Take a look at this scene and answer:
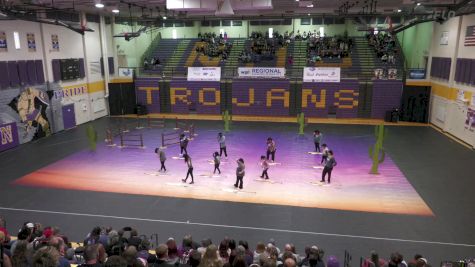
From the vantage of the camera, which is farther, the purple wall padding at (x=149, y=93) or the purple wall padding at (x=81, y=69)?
the purple wall padding at (x=149, y=93)

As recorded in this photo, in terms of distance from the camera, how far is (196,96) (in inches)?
1225

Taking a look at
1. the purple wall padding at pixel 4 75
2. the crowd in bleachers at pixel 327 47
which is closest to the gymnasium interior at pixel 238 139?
the purple wall padding at pixel 4 75

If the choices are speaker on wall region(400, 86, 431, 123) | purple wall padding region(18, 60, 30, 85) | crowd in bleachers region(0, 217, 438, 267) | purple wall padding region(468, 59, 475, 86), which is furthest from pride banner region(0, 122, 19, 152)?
speaker on wall region(400, 86, 431, 123)

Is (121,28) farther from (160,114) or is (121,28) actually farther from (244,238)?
(244,238)

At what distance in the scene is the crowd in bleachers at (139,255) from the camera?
6000 millimetres

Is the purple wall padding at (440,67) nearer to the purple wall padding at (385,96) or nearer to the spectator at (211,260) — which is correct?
the purple wall padding at (385,96)

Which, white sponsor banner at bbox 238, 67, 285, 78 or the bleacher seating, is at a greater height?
the bleacher seating

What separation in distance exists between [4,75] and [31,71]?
7.03 feet

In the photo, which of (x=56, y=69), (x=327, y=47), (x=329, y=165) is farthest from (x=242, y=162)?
(x=327, y=47)

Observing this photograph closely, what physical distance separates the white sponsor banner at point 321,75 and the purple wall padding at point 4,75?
793 inches

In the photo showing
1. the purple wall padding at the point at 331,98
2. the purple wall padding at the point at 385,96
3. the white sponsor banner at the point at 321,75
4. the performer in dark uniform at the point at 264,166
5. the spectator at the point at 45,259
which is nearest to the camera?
the spectator at the point at 45,259

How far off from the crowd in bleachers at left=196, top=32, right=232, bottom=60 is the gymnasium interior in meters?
0.21

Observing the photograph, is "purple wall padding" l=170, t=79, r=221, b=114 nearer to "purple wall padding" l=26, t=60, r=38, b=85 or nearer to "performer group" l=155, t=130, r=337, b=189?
"purple wall padding" l=26, t=60, r=38, b=85

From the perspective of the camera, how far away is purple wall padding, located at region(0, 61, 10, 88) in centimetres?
2062
